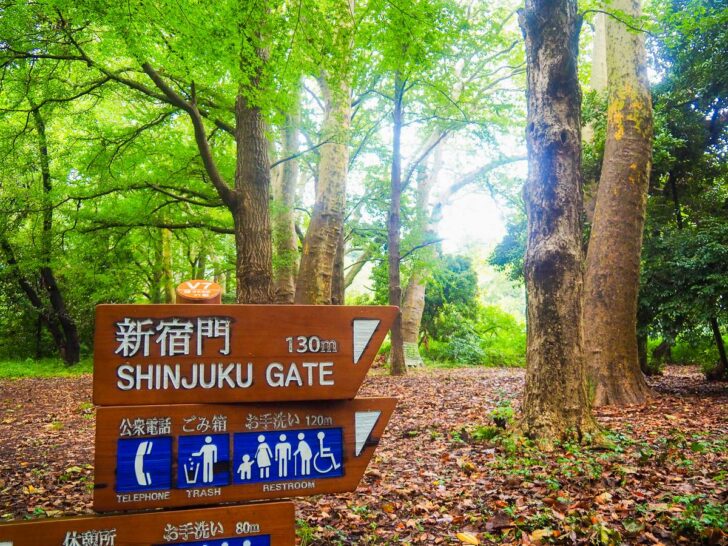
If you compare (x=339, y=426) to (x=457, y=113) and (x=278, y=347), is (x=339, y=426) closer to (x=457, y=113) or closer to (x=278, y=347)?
(x=278, y=347)

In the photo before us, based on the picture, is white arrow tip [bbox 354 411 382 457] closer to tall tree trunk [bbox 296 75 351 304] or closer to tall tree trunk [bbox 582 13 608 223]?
tall tree trunk [bbox 296 75 351 304]

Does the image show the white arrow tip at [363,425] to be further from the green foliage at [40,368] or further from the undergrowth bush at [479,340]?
the undergrowth bush at [479,340]

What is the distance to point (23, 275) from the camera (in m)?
16.6

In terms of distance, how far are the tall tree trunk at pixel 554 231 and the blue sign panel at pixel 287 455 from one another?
3427 millimetres

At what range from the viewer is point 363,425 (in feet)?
6.34

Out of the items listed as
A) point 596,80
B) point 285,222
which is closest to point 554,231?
point 596,80

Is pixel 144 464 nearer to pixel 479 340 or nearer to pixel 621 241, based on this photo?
pixel 621 241

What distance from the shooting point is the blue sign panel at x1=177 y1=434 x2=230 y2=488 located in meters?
1.73

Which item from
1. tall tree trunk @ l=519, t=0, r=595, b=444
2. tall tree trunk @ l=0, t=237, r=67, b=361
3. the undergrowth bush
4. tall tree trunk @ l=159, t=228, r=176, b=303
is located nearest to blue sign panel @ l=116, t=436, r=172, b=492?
tall tree trunk @ l=519, t=0, r=595, b=444

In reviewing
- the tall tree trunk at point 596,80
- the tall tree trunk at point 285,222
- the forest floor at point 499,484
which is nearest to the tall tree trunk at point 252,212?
the forest floor at point 499,484

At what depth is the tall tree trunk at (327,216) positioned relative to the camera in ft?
34.0

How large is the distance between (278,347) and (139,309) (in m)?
0.50

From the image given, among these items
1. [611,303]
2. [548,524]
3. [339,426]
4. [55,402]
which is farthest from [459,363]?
[339,426]

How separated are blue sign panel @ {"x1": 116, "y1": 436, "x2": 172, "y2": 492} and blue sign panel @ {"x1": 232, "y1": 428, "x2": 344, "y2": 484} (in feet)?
0.75
